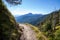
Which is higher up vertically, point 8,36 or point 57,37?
point 8,36

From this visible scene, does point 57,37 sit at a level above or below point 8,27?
below

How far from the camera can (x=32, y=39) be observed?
30.6 metres

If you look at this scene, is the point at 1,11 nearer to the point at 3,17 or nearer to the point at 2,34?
the point at 3,17

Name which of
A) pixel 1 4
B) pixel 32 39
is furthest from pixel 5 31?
pixel 32 39

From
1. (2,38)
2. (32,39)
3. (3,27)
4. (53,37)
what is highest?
(3,27)

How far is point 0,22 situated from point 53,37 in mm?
32645

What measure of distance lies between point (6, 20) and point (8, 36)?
2.14 metres

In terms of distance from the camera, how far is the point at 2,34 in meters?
16.8

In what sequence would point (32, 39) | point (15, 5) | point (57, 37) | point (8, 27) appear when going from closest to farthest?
point (8, 27) → point (15, 5) → point (32, 39) → point (57, 37)

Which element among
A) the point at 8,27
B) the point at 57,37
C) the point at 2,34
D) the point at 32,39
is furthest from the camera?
the point at 57,37

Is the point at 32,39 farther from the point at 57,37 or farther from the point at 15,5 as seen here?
the point at 57,37

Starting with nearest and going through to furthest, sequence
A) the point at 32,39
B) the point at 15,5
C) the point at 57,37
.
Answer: the point at 15,5
the point at 32,39
the point at 57,37

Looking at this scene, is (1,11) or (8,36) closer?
(8,36)

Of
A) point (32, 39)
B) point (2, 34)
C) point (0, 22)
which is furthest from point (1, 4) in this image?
point (32, 39)
